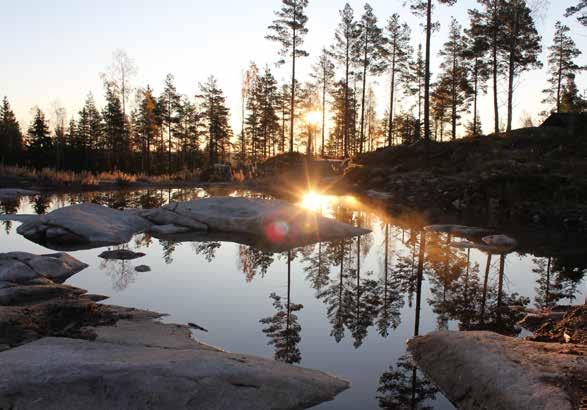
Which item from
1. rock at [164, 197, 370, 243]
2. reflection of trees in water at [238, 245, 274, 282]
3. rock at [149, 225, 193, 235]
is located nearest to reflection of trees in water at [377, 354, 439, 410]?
reflection of trees in water at [238, 245, 274, 282]

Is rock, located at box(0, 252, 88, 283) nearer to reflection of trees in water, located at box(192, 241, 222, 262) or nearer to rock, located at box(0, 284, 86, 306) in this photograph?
rock, located at box(0, 284, 86, 306)

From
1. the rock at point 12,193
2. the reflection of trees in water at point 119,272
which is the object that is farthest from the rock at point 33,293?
the rock at point 12,193

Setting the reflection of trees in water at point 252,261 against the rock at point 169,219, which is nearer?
the reflection of trees in water at point 252,261

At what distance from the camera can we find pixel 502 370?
3604 mm

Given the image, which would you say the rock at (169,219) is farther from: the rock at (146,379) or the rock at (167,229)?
the rock at (146,379)

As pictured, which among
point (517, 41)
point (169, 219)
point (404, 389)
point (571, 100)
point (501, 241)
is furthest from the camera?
point (571, 100)

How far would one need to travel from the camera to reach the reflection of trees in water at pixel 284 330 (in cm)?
457

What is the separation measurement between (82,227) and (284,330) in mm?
6945

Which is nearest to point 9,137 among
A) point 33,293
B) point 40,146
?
point 40,146

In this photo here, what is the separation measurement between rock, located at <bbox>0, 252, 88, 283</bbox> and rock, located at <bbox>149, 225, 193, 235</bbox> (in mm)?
4073

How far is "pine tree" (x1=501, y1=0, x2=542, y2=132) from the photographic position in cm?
3103

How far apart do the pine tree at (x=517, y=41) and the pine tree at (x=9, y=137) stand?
4071 cm

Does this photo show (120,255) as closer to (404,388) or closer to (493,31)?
(404,388)

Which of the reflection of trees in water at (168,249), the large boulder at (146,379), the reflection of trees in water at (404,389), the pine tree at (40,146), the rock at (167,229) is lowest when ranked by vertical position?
the reflection of trees in water at (404,389)
